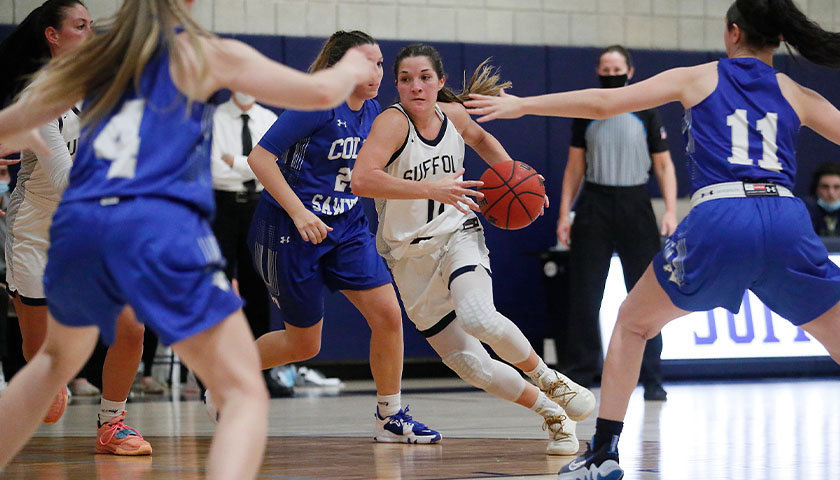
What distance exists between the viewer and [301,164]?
498 centimetres

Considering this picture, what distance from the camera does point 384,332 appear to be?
502 centimetres

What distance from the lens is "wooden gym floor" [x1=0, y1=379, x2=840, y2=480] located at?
3.94m

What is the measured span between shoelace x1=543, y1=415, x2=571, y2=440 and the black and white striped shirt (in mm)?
3171

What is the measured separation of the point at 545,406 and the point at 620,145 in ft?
10.6

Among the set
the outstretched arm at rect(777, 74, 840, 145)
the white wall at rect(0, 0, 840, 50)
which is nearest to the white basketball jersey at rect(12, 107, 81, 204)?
the outstretched arm at rect(777, 74, 840, 145)

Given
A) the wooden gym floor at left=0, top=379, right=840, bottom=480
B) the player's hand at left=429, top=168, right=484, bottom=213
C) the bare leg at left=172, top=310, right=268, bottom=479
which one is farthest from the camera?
the player's hand at left=429, top=168, right=484, bottom=213

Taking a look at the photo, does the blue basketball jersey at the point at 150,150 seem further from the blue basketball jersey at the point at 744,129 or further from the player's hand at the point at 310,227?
the player's hand at the point at 310,227

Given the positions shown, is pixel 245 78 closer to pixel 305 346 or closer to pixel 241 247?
pixel 305 346

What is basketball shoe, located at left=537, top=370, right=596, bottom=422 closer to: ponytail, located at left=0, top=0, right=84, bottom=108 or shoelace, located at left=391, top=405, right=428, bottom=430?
shoelace, located at left=391, top=405, right=428, bottom=430

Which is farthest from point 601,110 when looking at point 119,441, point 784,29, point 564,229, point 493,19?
point 493,19

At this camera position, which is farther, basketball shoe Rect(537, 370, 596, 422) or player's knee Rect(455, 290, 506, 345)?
basketball shoe Rect(537, 370, 596, 422)

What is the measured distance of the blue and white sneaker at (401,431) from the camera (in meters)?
4.95

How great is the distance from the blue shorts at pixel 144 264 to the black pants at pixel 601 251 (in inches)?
205

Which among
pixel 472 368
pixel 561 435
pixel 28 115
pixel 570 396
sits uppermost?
pixel 28 115
